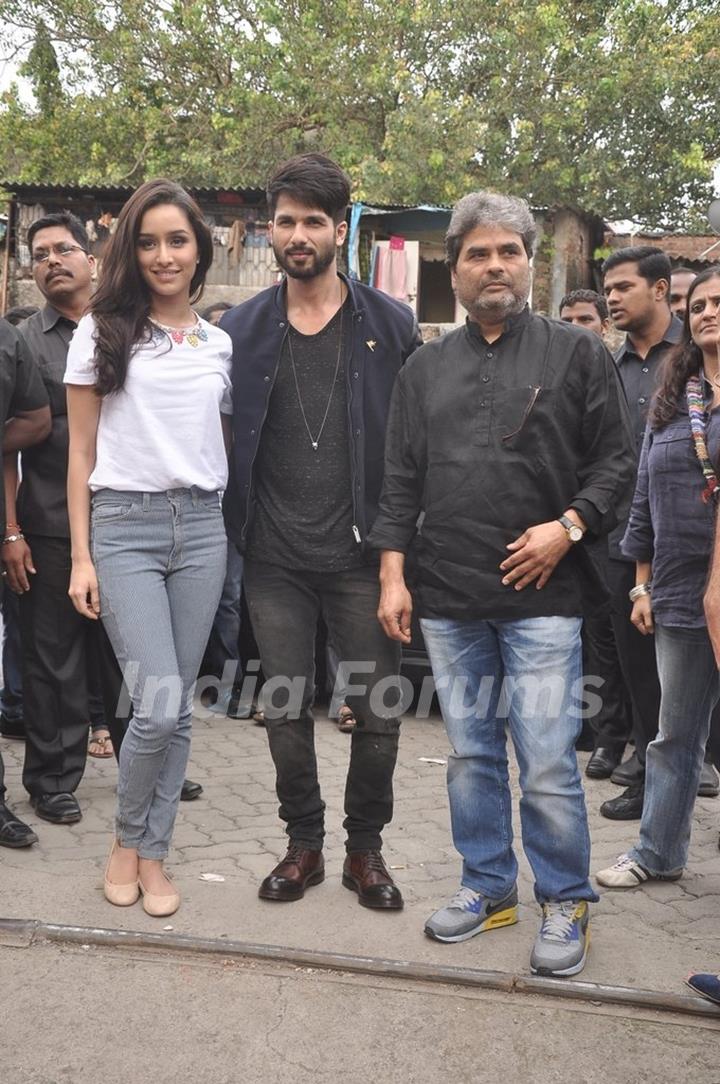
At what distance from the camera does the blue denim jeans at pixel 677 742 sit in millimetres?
3963

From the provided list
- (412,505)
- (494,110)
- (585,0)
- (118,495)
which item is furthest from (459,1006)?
(585,0)

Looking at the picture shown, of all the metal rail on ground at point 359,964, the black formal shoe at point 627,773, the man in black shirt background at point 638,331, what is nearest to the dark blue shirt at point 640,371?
the man in black shirt background at point 638,331

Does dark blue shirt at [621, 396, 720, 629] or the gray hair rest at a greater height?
the gray hair

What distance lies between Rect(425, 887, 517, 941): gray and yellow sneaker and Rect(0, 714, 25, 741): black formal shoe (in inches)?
134

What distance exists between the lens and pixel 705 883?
4312 mm

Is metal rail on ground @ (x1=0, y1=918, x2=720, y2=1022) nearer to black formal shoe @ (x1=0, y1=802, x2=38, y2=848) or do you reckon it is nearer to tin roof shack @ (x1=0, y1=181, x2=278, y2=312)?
black formal shoe @ (x1=0, y1=802, x2=38, y2=848)

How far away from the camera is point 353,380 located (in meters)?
3.87

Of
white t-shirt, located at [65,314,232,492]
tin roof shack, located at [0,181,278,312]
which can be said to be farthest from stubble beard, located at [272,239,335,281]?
tin roof shack, located at [0,181,278,312]

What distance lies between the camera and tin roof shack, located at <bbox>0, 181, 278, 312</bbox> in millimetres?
16703

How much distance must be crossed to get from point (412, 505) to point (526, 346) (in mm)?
613

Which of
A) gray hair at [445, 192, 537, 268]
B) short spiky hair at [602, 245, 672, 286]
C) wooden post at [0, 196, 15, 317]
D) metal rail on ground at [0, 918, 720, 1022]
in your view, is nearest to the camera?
metal rail on ground at [0, 918, 720, 1022]

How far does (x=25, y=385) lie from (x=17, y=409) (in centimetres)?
11

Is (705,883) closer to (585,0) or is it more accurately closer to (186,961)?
(186,961)

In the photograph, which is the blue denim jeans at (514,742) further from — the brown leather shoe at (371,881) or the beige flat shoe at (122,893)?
the beige flat shoe at (122,893)
